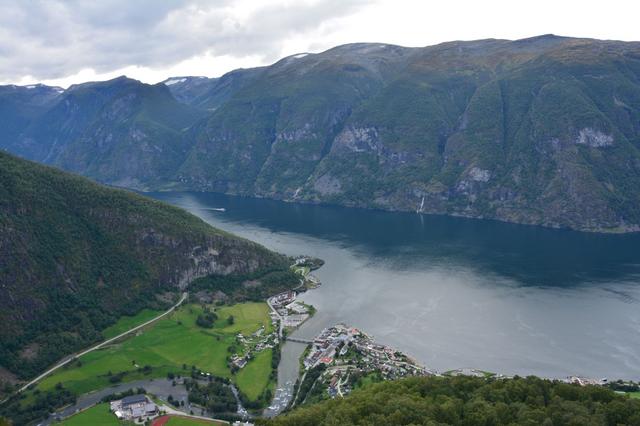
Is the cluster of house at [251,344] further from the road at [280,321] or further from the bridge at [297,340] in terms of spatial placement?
the bridge at [297,340]

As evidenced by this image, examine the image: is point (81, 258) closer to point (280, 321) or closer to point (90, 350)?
point (90, 350)

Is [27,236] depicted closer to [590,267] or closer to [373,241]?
[373,241]

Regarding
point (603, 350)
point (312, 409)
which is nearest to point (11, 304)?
point (312, 409)

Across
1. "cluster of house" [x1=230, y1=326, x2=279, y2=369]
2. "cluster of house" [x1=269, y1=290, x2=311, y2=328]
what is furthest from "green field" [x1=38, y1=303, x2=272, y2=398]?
"cluster of house" [x1=269, y1=290, x2=311, y2=328]

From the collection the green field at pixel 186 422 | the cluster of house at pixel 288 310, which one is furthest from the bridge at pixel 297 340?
the green field at pixel 186 422

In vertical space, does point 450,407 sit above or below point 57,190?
below

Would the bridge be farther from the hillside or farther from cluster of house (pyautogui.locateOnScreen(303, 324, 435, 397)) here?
the hillside
